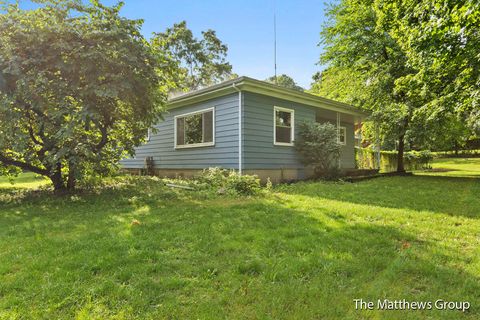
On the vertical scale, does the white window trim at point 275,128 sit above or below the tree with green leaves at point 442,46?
below

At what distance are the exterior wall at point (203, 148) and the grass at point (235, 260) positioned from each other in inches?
139

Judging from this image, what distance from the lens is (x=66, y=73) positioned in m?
6.39

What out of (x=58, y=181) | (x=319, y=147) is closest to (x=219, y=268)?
(x=58, y=181)

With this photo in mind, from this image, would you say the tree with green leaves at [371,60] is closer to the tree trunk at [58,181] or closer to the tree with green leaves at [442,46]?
the tree with green leaves at [442,46]

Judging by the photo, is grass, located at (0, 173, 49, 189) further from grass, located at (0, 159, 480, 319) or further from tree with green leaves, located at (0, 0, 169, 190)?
grass, located at (0, 159, 480, 319)

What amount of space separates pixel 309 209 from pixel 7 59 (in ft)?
21.8

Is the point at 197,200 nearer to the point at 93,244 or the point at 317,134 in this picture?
the point at 93,244

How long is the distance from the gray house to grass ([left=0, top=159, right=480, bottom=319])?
340cm

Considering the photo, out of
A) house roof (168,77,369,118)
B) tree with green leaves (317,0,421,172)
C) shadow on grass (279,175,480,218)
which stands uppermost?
tree with green leaves (317,0,421,172)

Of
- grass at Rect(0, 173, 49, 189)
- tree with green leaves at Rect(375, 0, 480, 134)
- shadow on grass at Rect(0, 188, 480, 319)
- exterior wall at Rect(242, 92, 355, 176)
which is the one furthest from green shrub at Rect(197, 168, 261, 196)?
grass at Rect(0, 173, 49, 189)

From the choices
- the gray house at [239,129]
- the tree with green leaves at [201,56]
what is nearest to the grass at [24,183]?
the gray house at [239,129]

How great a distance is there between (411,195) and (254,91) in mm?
5052

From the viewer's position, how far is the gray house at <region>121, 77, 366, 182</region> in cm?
889

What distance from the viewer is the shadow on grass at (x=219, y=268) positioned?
2305 millimetres
